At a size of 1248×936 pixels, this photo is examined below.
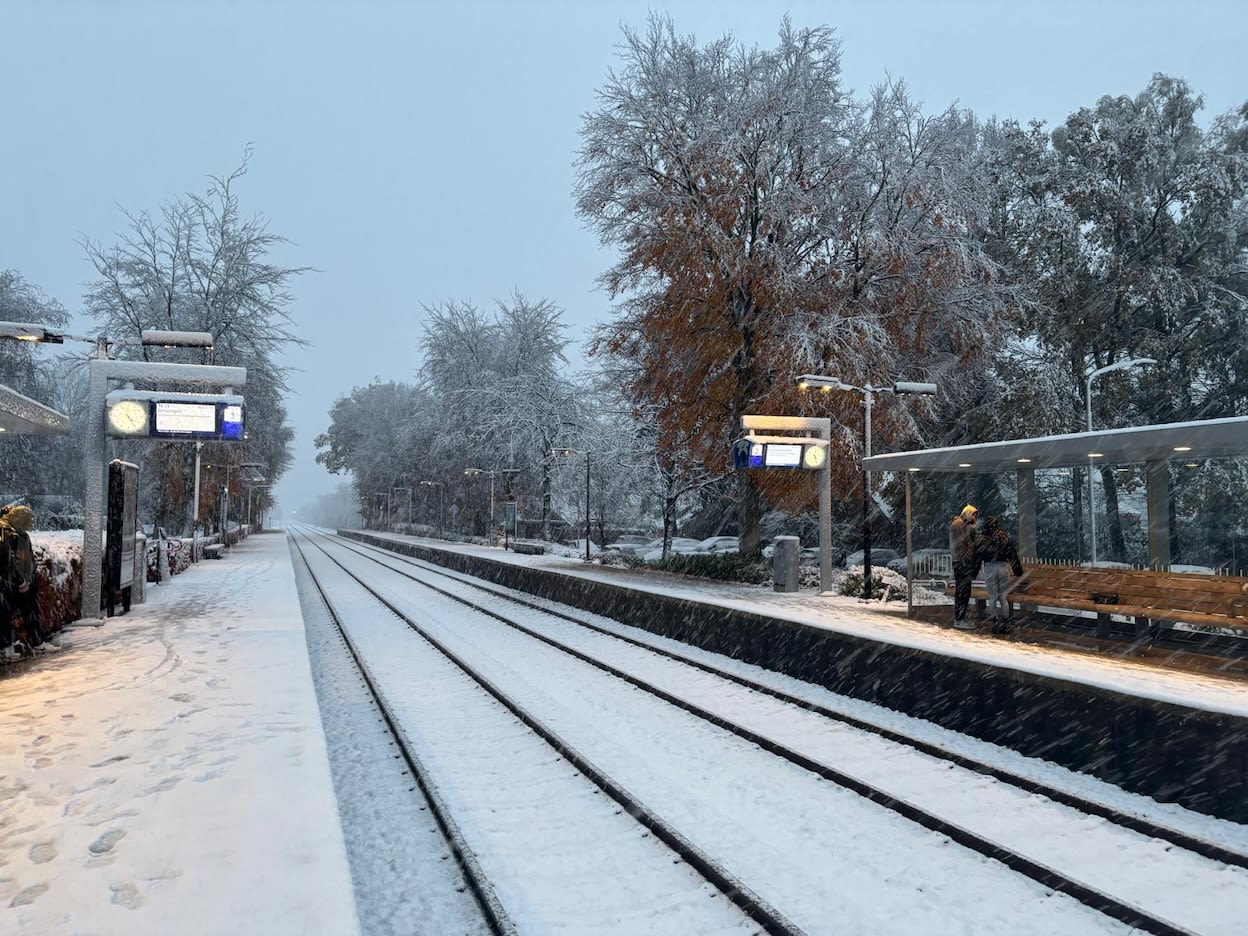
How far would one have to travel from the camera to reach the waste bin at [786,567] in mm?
21578

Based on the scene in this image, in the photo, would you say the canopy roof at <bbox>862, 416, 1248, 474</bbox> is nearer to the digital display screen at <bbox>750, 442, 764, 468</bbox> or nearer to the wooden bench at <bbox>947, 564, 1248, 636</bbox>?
the wooden bench at <bbox>947, 564, 1248, 636</bbox>

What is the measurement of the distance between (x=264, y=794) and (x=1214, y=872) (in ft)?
18.6

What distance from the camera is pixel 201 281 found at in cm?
3800

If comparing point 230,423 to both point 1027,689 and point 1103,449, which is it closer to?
point 1027,689

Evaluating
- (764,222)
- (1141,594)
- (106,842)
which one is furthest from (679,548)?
(106,842)

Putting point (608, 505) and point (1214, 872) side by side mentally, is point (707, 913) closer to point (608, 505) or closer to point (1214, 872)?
point (1214, 872)

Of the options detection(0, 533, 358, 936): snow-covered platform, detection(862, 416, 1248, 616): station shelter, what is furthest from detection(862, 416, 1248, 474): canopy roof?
detection(0, 533, 358, 936): snow-covered platform

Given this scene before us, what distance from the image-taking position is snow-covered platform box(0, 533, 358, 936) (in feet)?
13.7

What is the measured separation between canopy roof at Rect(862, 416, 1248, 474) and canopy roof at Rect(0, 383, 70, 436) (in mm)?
11512

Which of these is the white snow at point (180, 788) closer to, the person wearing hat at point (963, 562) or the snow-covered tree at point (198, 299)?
the person wearing hat at point (963, 562)

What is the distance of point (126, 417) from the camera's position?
15.3 m

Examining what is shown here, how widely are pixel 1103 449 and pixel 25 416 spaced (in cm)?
1285

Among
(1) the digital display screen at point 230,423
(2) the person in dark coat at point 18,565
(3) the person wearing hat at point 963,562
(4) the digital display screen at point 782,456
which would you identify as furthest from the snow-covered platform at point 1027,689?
(2) the person in dark coat at point 18,565

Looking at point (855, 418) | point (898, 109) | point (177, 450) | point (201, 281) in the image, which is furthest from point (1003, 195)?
point (177, 450)
